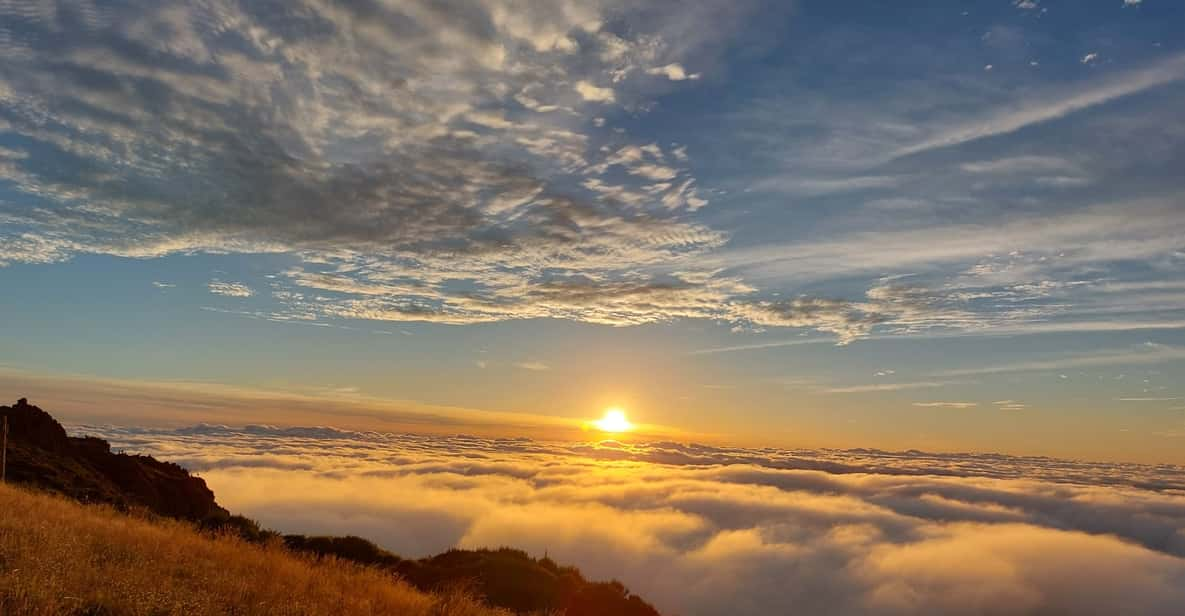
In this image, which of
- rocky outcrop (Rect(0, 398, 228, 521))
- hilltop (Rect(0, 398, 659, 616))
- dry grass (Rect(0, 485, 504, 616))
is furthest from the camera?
rocky outcrop (Rect(0, 398, 228, 521))

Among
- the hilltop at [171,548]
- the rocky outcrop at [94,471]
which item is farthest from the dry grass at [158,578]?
the rocky outcrop at [94,471]

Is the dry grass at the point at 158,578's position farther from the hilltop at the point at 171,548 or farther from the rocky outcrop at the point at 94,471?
the rocky outcrop at the point at 94,471

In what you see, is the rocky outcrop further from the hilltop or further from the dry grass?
the dry grass

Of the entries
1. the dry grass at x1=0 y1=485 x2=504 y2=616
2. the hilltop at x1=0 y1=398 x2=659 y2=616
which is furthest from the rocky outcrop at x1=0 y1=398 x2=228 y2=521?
the dry grass at x1=0 y1=485 x2=504 y2=616

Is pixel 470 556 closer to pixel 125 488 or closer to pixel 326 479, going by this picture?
pixel 125 488

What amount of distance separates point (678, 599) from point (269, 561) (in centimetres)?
19749

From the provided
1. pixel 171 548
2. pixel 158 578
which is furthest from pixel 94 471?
pixel 158 578

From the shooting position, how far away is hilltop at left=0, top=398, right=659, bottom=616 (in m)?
9.27

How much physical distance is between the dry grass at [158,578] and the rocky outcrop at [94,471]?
59.4 ft

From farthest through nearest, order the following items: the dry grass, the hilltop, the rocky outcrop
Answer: the rocky outcrop < the hilltop < the dry grass

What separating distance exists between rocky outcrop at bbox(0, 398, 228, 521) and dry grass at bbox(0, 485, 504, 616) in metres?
18.1

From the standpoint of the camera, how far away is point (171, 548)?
11.9m

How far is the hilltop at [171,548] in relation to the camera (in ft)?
30.4

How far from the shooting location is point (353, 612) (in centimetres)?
998
